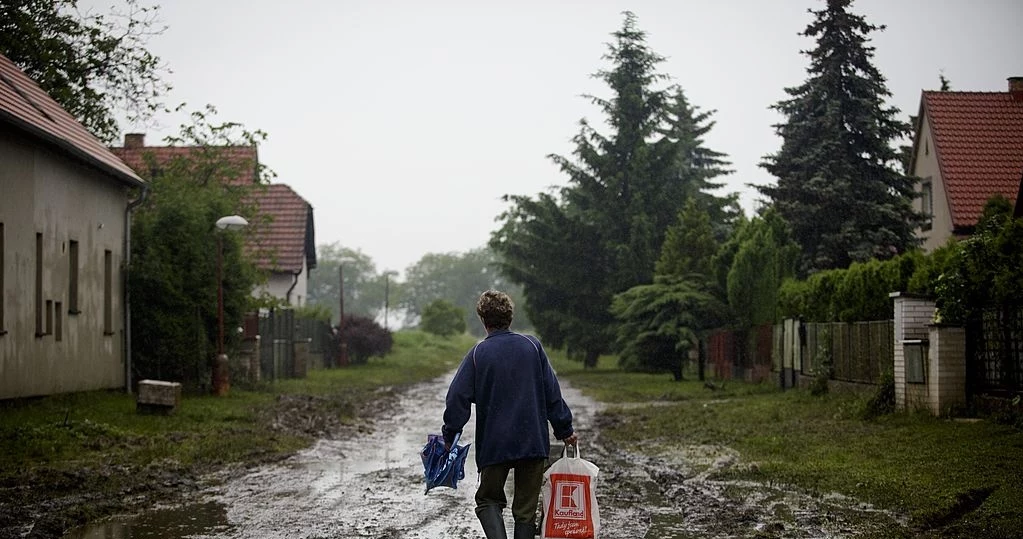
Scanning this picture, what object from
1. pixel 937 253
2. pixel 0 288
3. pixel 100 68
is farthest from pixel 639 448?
pixel 100 68

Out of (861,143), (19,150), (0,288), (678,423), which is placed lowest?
(678,423)

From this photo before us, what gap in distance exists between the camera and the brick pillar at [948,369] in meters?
15.8

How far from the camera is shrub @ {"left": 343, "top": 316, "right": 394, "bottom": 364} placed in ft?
162

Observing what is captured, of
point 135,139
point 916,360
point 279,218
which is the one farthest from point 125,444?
point 135,139

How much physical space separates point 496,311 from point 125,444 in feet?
29.6

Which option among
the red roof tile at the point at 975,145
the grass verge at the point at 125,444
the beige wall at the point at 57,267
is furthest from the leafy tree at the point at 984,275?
the red roof tile at the point at 975,145

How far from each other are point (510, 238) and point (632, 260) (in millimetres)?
5848

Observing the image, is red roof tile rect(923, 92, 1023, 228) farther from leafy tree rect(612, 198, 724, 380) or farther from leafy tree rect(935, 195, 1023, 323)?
leafy tree rect(935, 195, 1023, 323)

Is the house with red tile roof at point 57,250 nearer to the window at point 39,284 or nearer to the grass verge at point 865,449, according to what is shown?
the window at point 39,284

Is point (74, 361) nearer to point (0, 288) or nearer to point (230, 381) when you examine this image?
point (0, 288)

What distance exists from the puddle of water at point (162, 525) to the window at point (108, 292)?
45.0ft

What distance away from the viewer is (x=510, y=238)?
51500 millimetres

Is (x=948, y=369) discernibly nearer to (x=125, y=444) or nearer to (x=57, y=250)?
(x=125, y=444)

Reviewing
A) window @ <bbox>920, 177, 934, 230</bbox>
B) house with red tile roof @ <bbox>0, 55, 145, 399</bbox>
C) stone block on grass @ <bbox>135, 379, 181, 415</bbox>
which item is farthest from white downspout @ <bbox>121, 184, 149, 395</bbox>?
window @ <bbox>920, 177, 934, 230</bbox>
